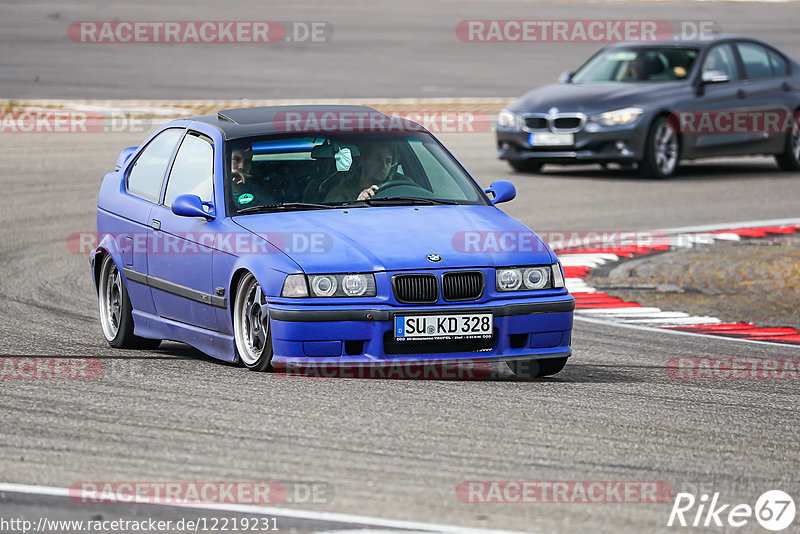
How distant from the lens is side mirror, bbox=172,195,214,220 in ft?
28.6

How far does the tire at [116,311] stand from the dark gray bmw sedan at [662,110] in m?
10.6

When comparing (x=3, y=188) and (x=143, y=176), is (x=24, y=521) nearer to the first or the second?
(x=143, y=176)

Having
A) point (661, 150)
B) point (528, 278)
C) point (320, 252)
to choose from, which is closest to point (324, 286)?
point (320, 252)

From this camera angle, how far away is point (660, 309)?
12.3m

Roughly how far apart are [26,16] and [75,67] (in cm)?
916

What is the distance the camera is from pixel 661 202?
728 inches

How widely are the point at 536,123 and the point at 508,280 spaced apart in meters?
12.0

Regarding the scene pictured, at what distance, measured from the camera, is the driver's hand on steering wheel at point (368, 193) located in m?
8.95

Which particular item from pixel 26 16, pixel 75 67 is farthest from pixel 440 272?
pixel 26 16
